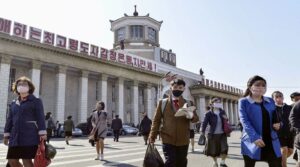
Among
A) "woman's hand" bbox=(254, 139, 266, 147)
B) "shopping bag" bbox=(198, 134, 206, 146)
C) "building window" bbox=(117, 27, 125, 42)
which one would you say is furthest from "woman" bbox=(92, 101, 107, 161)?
"building window" bbox=(117, 27, 125, 42)

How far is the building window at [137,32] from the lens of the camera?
213ft

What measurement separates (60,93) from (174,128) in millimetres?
32752

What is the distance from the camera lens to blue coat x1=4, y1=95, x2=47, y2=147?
489cm

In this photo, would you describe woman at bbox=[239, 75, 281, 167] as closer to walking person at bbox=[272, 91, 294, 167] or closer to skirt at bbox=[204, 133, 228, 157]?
walking person at bbox=[272, 91, 294, 167]

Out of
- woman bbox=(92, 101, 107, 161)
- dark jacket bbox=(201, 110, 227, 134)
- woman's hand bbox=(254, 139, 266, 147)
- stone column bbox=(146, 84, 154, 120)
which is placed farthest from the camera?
stone column bbox=(146, 84, 154, 120)

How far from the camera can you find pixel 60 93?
3600 centimetres

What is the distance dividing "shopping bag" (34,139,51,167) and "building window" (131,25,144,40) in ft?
199

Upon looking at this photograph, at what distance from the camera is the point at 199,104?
64312mm

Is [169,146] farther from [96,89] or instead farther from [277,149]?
[96,89]

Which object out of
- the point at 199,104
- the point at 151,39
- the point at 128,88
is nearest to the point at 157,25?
Answer: the point at 151,39

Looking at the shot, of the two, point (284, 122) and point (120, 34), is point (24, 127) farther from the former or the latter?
point (120, 34)

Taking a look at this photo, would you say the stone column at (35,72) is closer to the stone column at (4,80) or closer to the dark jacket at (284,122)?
the stone column at (4,80)

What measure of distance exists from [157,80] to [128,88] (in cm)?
466

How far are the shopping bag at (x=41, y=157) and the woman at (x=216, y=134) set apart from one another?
460 cm
